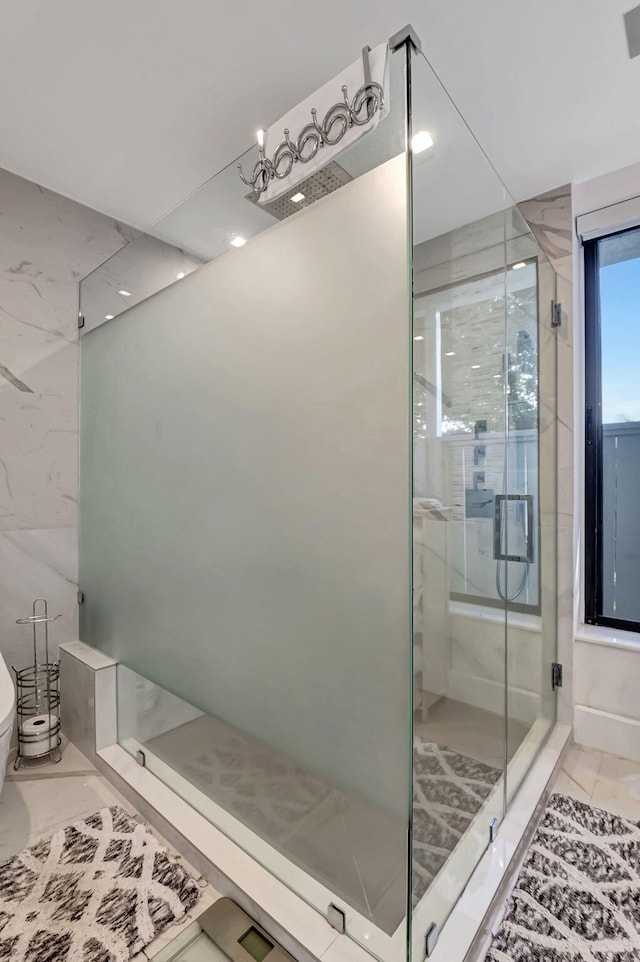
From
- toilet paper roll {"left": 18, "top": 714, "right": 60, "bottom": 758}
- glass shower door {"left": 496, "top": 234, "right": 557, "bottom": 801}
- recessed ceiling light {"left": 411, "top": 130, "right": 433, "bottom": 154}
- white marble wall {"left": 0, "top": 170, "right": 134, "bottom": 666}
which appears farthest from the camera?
white marble wall {"left": 0, "top": 170, "right": 134, "bottom": 666}

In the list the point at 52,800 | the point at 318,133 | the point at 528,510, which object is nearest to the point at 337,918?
the point at 52,800

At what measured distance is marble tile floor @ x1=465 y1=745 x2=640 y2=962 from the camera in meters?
1.64

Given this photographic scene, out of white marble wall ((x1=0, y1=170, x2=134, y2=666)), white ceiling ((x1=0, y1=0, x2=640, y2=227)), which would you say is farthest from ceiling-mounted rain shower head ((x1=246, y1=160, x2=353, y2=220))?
white marble wall ((x1=0, y1=170, x2=134, y2=666))

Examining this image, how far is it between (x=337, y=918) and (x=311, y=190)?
1.78m

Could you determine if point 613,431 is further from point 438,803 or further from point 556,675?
point 438,803

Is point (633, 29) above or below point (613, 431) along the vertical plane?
above

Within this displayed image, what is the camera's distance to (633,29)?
1348mm

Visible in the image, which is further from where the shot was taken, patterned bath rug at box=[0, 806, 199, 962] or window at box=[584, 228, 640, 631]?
window at box=[584, 228, 640, 631]

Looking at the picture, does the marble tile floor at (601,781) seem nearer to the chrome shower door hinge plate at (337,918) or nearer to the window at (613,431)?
the window at (613,431)

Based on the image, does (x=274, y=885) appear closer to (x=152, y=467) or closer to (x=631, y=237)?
(x=152, y=467)

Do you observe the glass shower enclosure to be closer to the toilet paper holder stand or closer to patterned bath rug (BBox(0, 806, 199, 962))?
patterned bath rug (BBox(0, 806, 199, 962))

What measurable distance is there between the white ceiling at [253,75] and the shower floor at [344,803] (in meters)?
1.92

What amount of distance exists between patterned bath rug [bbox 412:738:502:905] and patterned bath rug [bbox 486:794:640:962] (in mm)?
248

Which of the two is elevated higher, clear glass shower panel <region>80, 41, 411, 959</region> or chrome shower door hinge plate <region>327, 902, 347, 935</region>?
clear glass shower panel <region>80, 41, 411, 959</region>
